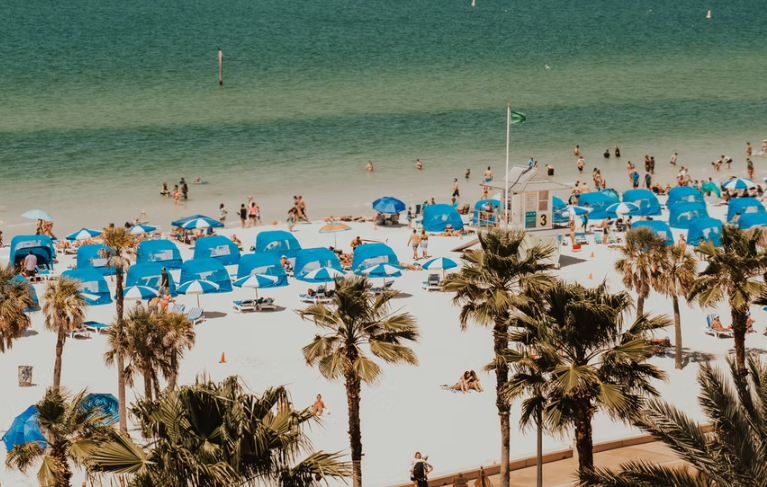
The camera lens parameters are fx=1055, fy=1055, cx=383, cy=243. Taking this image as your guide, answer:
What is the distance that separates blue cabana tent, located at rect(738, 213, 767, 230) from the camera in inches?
1544

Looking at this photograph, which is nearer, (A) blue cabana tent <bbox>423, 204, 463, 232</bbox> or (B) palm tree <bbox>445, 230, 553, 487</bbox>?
(B) palm tree <bbox>445, 230, 553, 487</bbox>

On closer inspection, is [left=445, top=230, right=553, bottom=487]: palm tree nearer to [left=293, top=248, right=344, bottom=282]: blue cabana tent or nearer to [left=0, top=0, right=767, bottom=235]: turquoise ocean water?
[left=293, top=248, right=344, bottom=282]: blue cabana tent

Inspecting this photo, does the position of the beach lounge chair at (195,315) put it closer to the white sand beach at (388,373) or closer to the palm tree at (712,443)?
the white sand beach at (388,373)

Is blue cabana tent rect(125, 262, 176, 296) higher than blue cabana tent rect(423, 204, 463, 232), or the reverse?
blue cabana tent rect(423, 204, 463, 232)

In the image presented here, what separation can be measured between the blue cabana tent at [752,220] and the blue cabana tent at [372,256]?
13.9 m

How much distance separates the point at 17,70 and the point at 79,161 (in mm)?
45949

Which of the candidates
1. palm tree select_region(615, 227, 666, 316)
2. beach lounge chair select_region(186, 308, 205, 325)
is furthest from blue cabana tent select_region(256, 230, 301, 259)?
palm tree select_region(615, 227, 666, 316)

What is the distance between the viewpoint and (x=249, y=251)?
3859cm

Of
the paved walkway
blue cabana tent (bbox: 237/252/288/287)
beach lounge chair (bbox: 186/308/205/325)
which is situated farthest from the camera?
blue cabana tent (bbox: 237/252/288/287)

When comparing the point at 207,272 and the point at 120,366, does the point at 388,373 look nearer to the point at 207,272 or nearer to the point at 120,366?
the point at 120,366

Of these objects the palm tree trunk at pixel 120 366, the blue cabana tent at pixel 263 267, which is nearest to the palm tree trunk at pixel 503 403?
the palm tree trunk at pixel 120 366

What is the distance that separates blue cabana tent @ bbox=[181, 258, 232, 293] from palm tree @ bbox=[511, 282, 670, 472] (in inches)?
754

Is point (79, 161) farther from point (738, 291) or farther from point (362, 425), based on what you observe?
point (738, 291)

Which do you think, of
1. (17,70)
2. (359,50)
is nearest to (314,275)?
(17,70)
